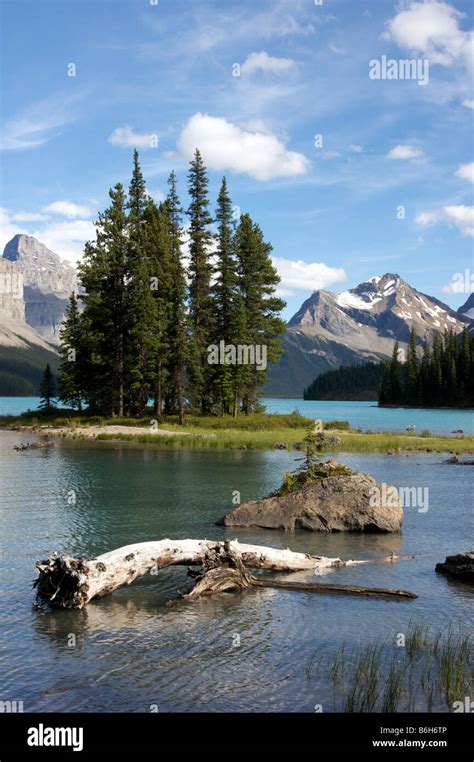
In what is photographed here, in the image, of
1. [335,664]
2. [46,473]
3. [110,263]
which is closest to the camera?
[335,664]

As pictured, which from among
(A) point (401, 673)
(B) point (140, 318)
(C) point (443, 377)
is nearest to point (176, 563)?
(A) point (401, 673)

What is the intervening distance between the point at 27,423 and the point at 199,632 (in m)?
71.8

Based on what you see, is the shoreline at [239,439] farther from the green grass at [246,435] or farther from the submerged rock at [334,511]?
the submerged rock at [334,511]

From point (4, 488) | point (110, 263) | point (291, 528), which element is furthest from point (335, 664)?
point (110, 263)

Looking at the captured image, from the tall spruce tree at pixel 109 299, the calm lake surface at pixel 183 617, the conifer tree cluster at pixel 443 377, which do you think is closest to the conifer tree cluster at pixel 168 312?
the tall spruce tree at pixel 109 299

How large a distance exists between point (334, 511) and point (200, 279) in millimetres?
61095

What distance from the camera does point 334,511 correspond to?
24.5m

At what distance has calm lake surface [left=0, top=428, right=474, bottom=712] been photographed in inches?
430

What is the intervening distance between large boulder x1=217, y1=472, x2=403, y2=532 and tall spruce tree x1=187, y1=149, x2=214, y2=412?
173 ft

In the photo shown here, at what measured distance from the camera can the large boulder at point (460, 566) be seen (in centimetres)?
1783

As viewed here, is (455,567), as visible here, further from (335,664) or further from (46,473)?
(46,473)

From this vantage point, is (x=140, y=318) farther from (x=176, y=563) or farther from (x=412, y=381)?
(x=412, y=381)
